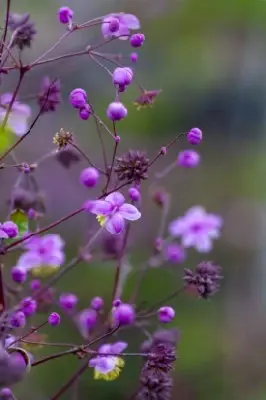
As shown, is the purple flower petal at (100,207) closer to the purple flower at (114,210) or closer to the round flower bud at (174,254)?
the purple flower at (114,210)

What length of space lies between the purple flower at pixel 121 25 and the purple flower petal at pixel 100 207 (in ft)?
0.45

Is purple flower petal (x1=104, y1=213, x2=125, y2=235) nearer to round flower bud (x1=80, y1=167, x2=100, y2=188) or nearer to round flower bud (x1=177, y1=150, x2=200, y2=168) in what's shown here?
round flower bud (x1=80, y1=167, x2=100, y2=188)

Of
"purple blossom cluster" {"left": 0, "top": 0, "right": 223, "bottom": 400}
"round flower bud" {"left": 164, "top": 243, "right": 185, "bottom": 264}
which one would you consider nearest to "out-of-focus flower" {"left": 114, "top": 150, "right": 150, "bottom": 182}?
"purple blossom cluster" {"left": 0, "top": 0, "right": 223, "bottom": 400}

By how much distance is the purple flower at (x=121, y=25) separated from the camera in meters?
0.63

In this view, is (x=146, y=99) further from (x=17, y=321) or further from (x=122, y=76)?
(x=17, y=321)

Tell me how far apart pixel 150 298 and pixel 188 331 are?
171 millimetres

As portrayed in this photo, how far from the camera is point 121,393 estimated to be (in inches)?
72.5

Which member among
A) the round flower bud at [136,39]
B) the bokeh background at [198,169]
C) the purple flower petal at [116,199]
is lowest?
the purple flower petal at [116,199]

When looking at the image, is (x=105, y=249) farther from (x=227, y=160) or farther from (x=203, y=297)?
(x=227, y=160)

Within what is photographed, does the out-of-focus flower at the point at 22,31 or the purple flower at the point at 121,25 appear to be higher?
the purple flower at the point at 121,25

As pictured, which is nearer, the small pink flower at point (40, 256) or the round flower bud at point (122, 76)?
the round flower bud at point (122, 76)

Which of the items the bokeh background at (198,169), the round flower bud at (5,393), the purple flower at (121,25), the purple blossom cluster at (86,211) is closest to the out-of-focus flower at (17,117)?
the purple blossom cluster at (86,211)

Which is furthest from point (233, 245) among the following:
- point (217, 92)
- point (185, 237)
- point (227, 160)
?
point (185, 237)

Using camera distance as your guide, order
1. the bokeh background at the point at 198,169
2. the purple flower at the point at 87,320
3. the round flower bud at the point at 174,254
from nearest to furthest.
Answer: the purple flower at the point at 87,320
the round flower bud at the point at 174,254
the bokeh background at the point at 198,169
